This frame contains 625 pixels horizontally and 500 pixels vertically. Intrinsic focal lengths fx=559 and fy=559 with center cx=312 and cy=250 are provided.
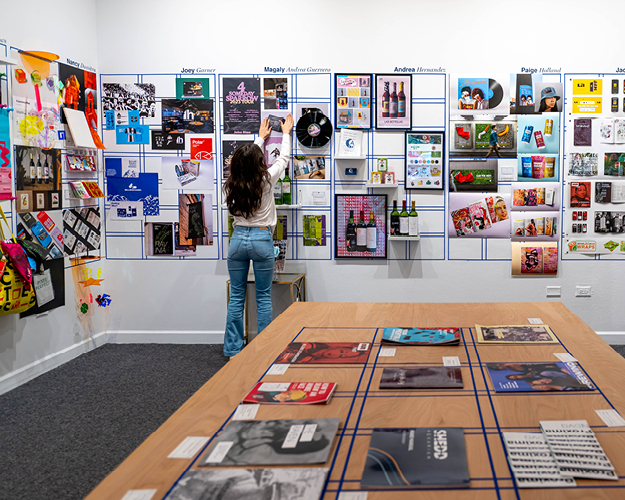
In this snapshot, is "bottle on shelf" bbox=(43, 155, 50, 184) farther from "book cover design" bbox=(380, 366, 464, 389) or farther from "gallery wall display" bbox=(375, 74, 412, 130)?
"book cover design" bbox=(380, 366, 464, 389)

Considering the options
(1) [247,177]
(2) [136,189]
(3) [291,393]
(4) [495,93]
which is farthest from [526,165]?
(3) [291,393]

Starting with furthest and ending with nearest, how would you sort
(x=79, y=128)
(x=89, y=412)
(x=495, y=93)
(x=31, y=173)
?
(x=495, y=93) → (x=79, y=128) → (x=31, y=173) → (x=89, y=412)

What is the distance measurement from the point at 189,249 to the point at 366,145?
1.64m

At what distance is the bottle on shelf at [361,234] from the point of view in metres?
4.39

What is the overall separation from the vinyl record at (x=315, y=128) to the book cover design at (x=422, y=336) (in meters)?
2.65

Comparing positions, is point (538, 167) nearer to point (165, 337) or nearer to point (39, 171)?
point (165, 337)

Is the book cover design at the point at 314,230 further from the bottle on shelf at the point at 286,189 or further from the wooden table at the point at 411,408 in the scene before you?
the wooden table at the point at 411,408

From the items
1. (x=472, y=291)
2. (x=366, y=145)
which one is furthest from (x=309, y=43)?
(x=472, y=291)

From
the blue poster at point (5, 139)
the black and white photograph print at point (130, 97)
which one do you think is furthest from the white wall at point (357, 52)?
the blue poster at point (5, 139)

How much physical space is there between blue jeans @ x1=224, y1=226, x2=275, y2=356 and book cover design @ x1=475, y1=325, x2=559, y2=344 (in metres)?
2.05

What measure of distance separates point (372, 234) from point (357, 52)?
1409 millimetres

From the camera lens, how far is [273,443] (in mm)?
1086

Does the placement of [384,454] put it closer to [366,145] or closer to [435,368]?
[435,368]
